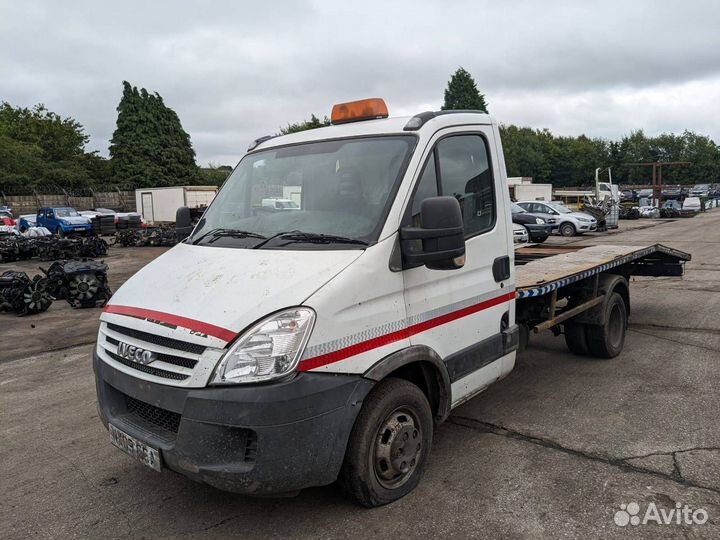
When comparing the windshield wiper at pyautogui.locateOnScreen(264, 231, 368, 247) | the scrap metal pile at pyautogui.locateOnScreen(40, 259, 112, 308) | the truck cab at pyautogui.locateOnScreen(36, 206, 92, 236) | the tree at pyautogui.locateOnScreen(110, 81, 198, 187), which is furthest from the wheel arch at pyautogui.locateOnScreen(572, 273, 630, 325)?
the tree at pyautogui.locateOnScreen(110, 81, 198, 187)

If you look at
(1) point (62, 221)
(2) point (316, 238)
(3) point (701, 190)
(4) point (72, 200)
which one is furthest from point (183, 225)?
(3) point (701, 190)

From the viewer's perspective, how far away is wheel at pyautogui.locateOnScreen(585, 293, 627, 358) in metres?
6.05

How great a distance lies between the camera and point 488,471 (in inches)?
147

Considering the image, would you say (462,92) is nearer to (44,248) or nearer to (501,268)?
(44,248)

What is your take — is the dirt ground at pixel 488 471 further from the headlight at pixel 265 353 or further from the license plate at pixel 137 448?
the headlight at pixel 265 353

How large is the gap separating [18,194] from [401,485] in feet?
146

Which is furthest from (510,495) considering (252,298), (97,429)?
(97,429)

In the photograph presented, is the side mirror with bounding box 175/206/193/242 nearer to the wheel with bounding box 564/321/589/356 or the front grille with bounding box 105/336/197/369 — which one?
the front grille with bounding box 105/336/197/369

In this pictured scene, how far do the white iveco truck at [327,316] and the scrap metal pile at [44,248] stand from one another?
1728 centimetres

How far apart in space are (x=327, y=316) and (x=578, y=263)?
432cm

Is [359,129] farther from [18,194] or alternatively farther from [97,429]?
[18,194]

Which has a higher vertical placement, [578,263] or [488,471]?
[578,263]

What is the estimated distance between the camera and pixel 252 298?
2844mm

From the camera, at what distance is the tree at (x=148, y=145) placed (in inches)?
2142
